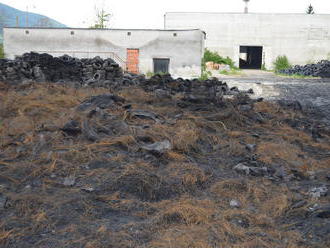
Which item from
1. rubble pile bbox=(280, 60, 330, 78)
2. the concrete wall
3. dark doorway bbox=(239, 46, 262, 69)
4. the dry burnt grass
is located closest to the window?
rubble pile bbox=(280, 60, 330, 78)

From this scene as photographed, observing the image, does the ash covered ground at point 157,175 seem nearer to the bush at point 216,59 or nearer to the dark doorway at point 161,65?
the dark doorway at point 161,65

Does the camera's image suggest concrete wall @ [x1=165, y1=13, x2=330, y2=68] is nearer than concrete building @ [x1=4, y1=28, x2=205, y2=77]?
No

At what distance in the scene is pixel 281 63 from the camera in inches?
1545

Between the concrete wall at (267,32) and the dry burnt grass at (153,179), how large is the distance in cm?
3288

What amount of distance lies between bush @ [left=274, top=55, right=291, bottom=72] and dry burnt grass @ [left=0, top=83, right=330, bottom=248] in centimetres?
3191

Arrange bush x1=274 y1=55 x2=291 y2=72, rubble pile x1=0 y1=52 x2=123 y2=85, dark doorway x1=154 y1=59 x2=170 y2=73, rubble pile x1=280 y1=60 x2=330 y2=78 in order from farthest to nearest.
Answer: bush x1=274 y1=55 x2=291 y2=72 < rubble pile x1=280 y1=60 x2=330 y2=78 < dark doorway x1=154 y1=59 x2=170 y2=73 < rubble pile x1=0 y1=52 x2=123 y2=85

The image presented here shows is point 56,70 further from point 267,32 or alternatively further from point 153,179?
point 267,32

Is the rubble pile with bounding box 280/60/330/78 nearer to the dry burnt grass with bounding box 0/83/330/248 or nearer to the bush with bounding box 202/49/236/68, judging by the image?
the bush with bounding box 202/49/236/68

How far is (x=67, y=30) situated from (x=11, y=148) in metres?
20.9

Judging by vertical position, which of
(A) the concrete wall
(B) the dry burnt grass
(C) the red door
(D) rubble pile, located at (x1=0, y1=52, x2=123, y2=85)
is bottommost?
(B) the dry burnt grass

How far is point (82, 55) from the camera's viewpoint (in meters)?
25.7

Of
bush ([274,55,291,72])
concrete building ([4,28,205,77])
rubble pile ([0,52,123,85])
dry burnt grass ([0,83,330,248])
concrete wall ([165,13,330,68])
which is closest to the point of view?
dry burnt grass ([0,83,330,248])

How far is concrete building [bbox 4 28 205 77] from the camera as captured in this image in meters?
25.5

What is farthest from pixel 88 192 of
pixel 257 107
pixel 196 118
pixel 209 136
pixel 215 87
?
pixel 215 87
